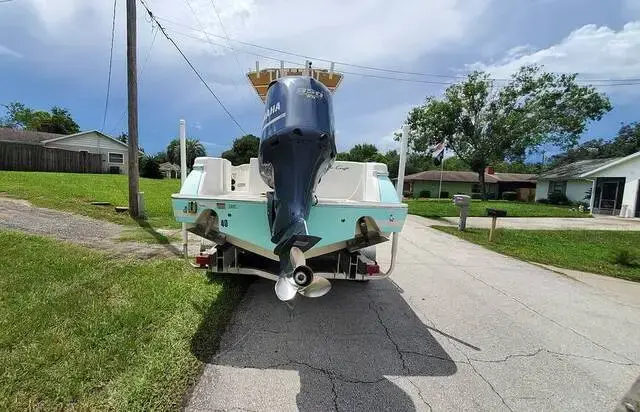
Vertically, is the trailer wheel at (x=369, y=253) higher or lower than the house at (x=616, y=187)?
lower

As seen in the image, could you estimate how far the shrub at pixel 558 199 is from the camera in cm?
3222

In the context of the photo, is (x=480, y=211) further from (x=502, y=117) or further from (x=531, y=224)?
(x=502, y=117)

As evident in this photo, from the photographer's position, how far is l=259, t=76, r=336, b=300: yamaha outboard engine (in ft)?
8.74

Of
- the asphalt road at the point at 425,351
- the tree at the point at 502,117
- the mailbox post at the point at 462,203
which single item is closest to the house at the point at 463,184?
the tree at the point at 502,117

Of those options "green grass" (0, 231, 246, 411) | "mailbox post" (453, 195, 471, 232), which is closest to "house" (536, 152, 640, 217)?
"mailbox post" (453, 195, 471, 232)

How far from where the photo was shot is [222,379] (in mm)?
2740

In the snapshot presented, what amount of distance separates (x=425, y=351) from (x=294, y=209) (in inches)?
75.9

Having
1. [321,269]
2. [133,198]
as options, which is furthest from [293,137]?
[133,198]

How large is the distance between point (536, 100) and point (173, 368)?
4133 cm

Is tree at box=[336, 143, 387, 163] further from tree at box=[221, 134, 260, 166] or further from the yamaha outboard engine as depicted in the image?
the yamaha outboard engine

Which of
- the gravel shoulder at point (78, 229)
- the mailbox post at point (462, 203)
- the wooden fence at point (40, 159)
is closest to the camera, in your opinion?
the gravel shoulder at point (78, 229)

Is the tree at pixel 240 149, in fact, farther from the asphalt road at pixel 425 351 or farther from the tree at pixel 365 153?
the asphalt road at pixel 425 351

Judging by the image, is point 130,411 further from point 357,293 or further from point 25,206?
point 25,206

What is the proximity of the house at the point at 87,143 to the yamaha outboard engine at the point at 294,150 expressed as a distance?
32926 millimetres
